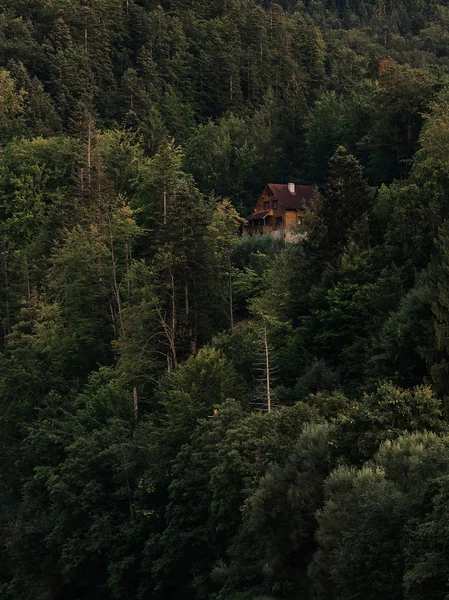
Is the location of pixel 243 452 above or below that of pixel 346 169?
below

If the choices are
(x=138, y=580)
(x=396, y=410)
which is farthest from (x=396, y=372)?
(x=138, y=580)

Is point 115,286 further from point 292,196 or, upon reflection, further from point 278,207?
point 292,196

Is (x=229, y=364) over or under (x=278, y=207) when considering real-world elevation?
under

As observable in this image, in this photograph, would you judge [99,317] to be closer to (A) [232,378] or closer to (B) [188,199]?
(B) [188,199]

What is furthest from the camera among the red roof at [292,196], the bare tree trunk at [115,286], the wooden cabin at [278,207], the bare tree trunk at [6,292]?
the wooden cabin at [278,207]

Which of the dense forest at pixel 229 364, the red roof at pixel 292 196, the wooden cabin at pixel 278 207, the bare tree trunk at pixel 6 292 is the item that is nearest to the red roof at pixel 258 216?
the wooden cabin at pixel 278 207

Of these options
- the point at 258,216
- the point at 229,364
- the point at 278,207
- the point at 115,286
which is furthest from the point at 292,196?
the point at 229,364

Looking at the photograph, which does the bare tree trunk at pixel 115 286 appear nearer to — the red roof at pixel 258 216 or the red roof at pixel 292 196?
the red roof at pixel 258 216
